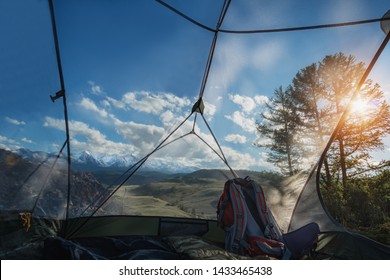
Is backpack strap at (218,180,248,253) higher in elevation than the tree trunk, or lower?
lower

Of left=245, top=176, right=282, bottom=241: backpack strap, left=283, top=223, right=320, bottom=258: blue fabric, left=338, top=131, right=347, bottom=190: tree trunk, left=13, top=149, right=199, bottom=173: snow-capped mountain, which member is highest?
left=338, top=131, right=347, bottom=190: tree trunk

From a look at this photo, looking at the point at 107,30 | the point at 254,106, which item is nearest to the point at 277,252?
the point at 254,106

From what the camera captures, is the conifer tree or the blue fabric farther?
the conifer tree

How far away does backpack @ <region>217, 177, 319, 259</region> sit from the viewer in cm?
285

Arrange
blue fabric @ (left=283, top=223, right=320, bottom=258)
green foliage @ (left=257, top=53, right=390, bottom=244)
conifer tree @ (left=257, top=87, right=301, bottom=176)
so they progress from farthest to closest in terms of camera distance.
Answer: conifer tree @ (left=257, top=87, right=301, bottom=176)
green foliage @ (left=257, top=53, right=390, bottom=244)
blue fabric @ (left=283, top=223, right=320, bottom=258)

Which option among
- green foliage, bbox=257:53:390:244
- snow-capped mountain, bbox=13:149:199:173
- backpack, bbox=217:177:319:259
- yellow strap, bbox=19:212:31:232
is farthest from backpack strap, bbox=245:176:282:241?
green foliage, bbox=257:53:390:244

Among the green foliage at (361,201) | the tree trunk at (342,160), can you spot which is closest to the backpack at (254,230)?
the green foliage at (361,201)

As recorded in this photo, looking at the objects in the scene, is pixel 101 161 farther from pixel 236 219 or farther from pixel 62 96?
pixel 236 219

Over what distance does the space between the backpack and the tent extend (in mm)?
Result: 334

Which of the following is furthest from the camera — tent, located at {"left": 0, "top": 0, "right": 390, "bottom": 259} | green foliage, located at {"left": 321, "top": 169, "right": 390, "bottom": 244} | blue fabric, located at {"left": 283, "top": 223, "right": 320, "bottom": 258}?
green foliage, located at {"left": 321, "top": 169, "right": 390, "bottom": 244}

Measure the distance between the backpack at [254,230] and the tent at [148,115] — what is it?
0.33 m

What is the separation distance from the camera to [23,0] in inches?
104

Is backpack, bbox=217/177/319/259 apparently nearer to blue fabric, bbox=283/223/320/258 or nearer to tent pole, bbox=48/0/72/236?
blue fabric, bbox=283/223/320/258

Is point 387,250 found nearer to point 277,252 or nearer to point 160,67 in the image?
point 277,252
